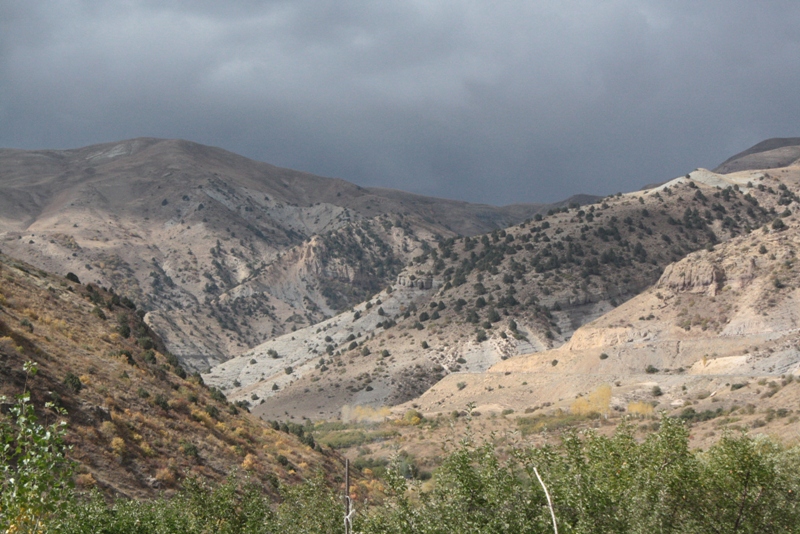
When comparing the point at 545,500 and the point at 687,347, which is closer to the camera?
the point at 545,500

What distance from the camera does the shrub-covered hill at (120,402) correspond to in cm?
3331

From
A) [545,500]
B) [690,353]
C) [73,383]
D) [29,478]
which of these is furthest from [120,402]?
[690,353]

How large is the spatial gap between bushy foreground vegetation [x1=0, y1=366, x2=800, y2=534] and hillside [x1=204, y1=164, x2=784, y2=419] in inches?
2894

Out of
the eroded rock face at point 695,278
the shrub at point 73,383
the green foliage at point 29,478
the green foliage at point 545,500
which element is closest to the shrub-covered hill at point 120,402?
the shrub at point 73,383

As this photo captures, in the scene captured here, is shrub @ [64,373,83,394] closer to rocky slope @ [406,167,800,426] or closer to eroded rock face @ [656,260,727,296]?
rocky slope @ [406,167,800,426]

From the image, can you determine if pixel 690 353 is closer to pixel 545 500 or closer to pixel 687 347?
pixel 687 347

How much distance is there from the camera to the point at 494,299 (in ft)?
408

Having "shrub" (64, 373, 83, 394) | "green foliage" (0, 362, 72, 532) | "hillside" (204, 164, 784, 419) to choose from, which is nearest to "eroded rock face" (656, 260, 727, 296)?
"hillside" (204, 164, 784, 419)

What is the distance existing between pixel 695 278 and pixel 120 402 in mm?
80214

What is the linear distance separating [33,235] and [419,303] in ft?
368

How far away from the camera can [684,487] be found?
25094 millimetres

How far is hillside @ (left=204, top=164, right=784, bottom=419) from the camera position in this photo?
357ft

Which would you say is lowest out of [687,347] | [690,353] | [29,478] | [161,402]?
[690,353]

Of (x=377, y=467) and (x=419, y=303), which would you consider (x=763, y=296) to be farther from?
(x=419, y=303)
